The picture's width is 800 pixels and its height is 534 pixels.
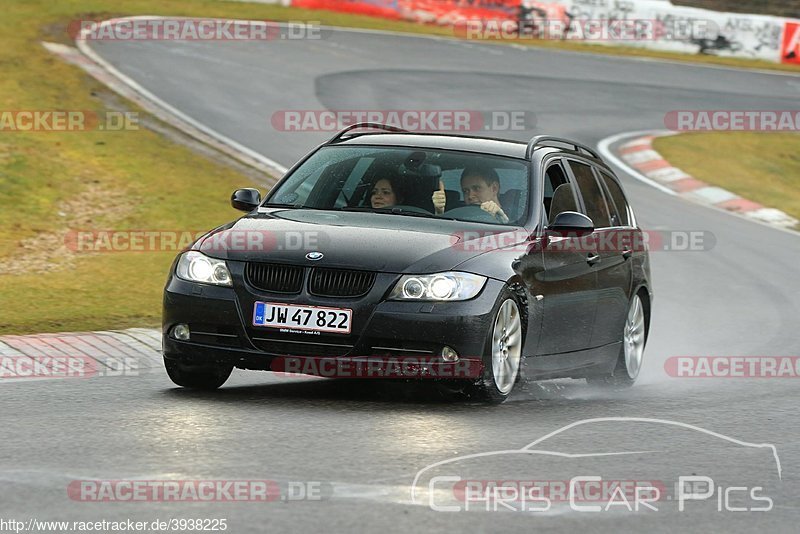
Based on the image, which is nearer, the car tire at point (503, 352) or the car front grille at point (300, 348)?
the car front grille at point (300, 348)

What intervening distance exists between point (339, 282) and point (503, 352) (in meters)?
1.07

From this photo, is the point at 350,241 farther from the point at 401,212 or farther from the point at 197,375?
the point at 197,375

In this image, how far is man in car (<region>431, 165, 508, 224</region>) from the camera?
9.47m

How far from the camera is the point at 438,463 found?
22.5ft

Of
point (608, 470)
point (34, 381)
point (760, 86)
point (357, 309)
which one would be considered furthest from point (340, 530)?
point (760, 86)

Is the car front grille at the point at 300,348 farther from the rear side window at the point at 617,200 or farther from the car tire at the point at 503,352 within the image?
the rear side window at the point at 617,200

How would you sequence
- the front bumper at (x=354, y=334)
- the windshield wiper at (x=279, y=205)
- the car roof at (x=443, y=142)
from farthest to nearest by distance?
1. the car roof at (x=443, y=142)
2. the windshield wiper at (x=279, y=205)
3. the front bumper at (x=354, y=334)

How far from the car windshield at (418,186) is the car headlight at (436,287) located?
0.98m

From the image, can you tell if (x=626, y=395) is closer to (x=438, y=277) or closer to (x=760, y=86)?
(x=438, y=277)

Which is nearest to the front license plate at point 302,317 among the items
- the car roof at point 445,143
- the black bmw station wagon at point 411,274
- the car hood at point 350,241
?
the black bmw station wagon at point 411,274

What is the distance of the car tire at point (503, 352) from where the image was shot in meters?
8.48

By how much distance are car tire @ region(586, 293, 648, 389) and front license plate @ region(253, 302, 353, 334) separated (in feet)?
9.00

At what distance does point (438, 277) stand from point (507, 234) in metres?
A: 0.92

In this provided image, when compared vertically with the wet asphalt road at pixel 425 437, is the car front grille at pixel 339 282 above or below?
above
